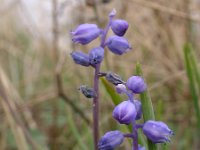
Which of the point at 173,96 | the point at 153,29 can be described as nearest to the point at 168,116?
the point at 173,96

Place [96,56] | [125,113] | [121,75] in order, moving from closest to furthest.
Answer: [125,113] < [96,56] < [121,75]

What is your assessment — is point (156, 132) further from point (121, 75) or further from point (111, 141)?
point (121, 75)

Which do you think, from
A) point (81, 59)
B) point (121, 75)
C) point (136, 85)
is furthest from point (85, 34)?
point (121, 75)

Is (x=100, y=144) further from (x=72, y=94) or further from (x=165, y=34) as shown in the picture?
(x=72, y=94)

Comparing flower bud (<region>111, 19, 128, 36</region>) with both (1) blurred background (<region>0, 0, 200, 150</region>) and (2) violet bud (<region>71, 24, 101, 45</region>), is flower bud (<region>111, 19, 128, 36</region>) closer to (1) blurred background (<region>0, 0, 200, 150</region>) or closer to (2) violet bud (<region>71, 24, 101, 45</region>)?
(2) violet bud (<region>71, 24, 101, 45</region>)

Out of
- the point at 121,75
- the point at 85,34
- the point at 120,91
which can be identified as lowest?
the point at 121,75

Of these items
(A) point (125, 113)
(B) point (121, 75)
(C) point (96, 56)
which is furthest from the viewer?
(B) point (121, 75)

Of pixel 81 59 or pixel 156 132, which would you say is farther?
pixel 81 59
